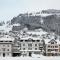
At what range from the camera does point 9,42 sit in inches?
166

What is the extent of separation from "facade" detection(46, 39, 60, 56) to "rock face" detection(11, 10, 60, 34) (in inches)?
8.4

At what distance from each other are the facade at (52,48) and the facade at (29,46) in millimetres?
111

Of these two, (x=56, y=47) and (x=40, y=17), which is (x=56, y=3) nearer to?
(x=40, y=17)

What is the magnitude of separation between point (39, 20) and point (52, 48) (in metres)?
0.54

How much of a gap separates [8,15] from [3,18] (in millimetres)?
102

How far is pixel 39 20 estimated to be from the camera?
4.30 m

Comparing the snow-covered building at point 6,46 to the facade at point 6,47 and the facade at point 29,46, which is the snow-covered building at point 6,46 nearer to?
the facade at point 6,47

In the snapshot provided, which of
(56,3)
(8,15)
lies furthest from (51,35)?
→ (8,15)

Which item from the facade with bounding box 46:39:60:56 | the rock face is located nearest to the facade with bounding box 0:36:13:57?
the rock face

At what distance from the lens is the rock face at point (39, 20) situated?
4293 mm

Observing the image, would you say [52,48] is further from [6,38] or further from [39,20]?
[6,38]

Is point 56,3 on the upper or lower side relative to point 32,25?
upper

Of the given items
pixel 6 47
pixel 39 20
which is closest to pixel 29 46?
pixel 6 47

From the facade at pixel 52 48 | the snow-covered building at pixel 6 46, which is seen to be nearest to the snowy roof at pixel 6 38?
the snow-covered building at pixel 6 46
